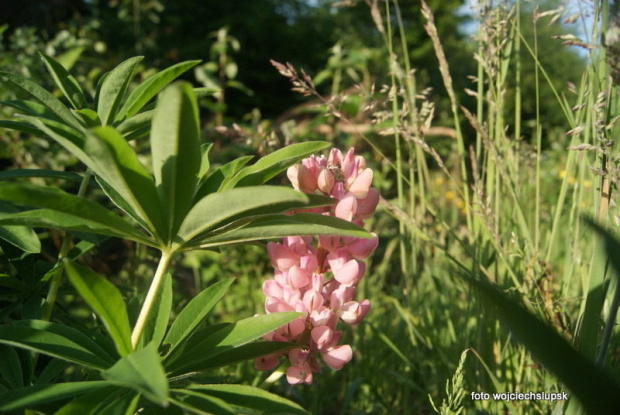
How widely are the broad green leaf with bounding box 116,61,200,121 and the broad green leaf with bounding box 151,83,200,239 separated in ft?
0.76

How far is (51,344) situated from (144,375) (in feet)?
0.65

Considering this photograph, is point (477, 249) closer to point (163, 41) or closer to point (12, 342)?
point (12, 342)

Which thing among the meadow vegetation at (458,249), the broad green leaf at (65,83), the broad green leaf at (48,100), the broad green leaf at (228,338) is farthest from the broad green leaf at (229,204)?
the broad green leaf at (65,83)

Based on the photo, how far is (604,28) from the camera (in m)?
0.85

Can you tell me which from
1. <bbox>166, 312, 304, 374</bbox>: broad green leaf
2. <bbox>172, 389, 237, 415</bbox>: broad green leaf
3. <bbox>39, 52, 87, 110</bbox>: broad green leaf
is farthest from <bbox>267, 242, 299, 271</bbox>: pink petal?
<bbox>39, 52, 87, 110</bbox>: broad green leaf

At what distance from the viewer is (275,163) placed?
652mm

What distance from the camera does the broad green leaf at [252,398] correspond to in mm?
595

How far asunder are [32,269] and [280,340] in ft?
1.36

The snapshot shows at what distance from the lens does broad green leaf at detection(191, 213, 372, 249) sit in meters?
0.59

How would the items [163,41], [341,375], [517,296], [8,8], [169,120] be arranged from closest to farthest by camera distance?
[169,120] < [517,296] < [341,375] < [8,8] < [163,41]

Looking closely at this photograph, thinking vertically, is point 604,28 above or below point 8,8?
below

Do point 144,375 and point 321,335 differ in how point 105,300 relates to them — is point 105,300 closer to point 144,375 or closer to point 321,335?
point 144,375

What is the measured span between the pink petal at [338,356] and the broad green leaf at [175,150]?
0.26m

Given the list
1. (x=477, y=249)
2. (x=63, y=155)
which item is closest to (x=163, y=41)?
(x=63, y=155)
